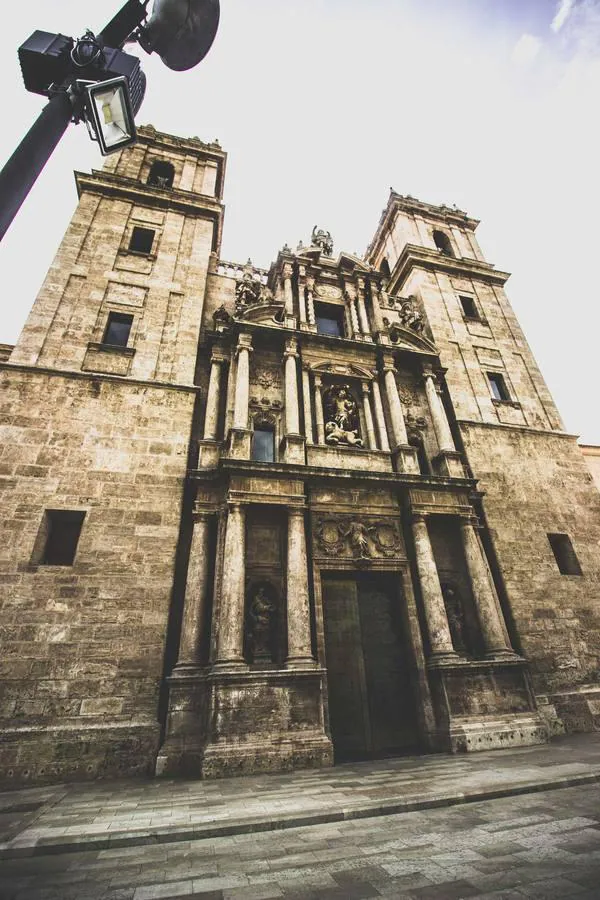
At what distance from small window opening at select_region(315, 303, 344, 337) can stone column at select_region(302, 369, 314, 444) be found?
10.8ft

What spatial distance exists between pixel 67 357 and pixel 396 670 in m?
11.6

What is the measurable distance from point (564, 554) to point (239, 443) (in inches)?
413

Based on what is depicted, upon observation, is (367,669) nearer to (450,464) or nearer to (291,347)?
(450,464)

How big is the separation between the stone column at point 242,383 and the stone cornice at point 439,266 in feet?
33.3

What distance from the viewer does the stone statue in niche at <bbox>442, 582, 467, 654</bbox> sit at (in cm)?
1068

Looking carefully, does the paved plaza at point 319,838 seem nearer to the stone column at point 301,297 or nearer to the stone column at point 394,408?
the stone column at point 394,408

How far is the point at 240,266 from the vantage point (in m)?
16.5

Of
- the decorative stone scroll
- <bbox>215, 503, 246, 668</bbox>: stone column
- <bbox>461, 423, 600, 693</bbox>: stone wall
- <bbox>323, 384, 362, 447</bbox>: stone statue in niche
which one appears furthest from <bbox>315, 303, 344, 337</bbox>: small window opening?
<bbox>215, 503, 246, 668</bbox>: stone column

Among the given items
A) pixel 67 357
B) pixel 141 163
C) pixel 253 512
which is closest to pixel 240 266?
pixel 141 163

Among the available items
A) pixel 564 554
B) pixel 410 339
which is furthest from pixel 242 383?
pixel 564 554

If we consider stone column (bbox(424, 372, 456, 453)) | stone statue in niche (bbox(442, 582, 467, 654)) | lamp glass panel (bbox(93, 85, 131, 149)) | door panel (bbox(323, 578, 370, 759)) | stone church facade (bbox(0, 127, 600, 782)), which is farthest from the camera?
stone column (bbox(424, 372, 456, 453))

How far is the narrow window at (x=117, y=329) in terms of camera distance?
12641mm

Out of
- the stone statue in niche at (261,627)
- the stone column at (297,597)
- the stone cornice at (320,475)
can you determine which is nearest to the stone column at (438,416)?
the stone cornice at (320,475)

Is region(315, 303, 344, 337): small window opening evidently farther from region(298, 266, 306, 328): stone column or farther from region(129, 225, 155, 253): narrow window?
region(129, 225, 155, 253): narrow window
